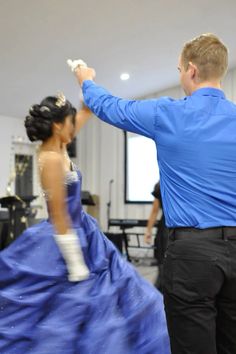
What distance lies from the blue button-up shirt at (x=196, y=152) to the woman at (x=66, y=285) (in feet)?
2.23

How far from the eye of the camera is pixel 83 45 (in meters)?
5.71

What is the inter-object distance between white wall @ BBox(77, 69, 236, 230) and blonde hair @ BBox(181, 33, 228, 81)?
22.0 ft

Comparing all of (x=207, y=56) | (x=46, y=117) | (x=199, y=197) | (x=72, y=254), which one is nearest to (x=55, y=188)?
(x=72, y=254)

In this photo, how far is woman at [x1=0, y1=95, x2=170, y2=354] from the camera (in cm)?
179

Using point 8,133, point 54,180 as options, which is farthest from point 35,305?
point 8,133

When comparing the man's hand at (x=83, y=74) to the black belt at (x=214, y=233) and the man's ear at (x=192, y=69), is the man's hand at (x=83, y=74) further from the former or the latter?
the black belt at (x=214, y=233)

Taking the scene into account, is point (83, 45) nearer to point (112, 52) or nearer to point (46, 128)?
point (112, 52)

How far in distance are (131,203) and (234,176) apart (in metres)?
7.19

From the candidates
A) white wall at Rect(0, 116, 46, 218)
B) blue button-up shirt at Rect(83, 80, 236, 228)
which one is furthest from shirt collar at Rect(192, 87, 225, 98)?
white wall at Rect(0, 116, 46, 218)

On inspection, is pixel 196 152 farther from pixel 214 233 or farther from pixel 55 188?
pixel 55 188

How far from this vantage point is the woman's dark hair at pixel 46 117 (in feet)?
6.70

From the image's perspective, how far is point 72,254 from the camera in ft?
5.85

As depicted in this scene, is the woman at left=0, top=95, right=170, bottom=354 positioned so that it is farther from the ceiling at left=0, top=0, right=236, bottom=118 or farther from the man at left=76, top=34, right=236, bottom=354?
the ceiling at left=0, top=0, right=236, bottom=118

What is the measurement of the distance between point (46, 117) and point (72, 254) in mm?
704
